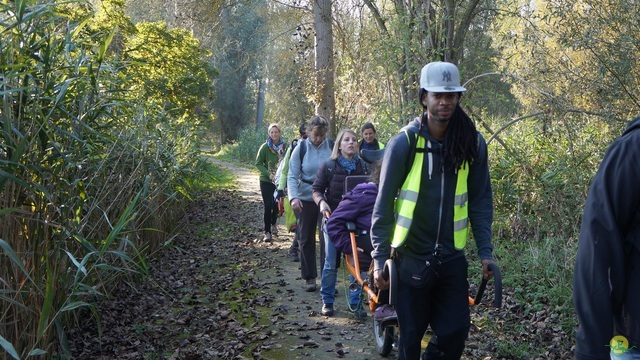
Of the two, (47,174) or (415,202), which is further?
(47,174)

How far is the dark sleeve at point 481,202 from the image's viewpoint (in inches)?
161

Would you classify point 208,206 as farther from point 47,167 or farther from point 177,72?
point 47,167

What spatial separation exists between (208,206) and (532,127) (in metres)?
9.85

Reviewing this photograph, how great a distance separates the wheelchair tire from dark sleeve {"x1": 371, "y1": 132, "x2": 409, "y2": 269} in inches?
75.4

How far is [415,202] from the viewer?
3.95 metres

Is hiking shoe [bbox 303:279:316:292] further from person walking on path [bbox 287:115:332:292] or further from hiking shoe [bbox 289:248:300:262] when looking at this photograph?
hiking shoe [bbox 289:248:300:262]

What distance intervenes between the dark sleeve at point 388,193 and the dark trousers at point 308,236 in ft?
14.0

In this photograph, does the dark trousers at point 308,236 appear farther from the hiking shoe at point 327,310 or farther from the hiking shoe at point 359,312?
the hiking shoe at point 359,312

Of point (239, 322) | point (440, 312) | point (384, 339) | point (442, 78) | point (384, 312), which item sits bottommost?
point (239, 322)

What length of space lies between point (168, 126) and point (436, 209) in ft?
29.8

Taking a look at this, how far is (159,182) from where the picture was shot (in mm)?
9820

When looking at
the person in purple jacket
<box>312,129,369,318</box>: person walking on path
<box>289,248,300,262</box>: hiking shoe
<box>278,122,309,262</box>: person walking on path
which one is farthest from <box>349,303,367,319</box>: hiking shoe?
<box>289,248,300,262</box>: hiking shoe

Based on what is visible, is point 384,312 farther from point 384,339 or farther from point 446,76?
point 446,76

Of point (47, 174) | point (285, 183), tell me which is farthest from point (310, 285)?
point (47, 174)
